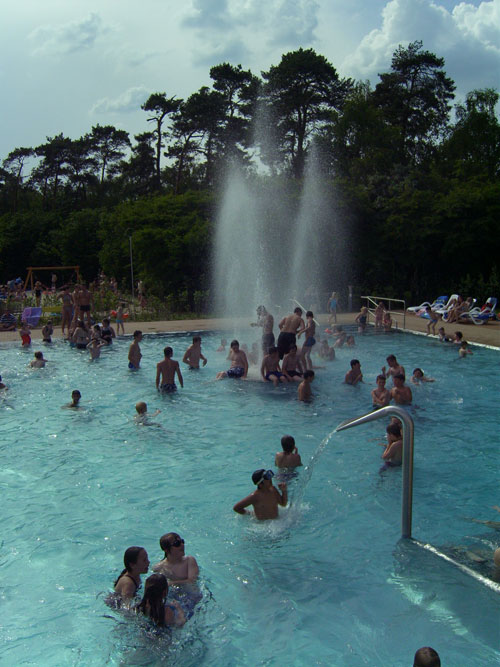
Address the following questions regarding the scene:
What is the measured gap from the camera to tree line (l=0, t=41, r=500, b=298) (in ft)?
93.2

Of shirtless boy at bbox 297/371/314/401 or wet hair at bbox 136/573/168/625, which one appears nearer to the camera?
wet hair at bbox 136/573/168/625

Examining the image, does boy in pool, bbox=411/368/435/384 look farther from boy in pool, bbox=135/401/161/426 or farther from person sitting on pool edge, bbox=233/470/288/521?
person sitting on pool edge, bbox=233/470/288/521

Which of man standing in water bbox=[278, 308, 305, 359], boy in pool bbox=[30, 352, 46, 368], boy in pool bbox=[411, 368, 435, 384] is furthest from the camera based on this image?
boy in pool bbox=[30, 352, 46, 368]

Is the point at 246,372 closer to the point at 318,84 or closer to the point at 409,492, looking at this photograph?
the point at 409,492

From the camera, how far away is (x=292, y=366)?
1339cm

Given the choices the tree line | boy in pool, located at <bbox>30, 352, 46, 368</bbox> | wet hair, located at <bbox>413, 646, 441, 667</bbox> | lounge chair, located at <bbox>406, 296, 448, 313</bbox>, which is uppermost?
the tree line

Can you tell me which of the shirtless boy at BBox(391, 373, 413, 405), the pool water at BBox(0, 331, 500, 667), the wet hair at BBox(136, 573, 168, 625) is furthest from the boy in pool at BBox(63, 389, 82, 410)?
the wet hair at BBox(136, 573, 168, 625)

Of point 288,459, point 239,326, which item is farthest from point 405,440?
point 239,326

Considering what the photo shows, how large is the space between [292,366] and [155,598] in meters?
8.97

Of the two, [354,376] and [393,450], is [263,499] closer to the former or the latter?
[393,450]

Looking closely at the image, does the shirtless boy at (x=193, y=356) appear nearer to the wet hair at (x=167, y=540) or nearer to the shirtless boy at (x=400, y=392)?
the shirtless boy at (x=400, y=392)

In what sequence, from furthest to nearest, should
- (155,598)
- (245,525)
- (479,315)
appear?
(479,315)
(245,525)
(155,598)

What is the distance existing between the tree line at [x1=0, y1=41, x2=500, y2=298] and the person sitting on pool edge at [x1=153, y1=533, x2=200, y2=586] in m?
22.3

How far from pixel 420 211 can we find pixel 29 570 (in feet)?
85.8
